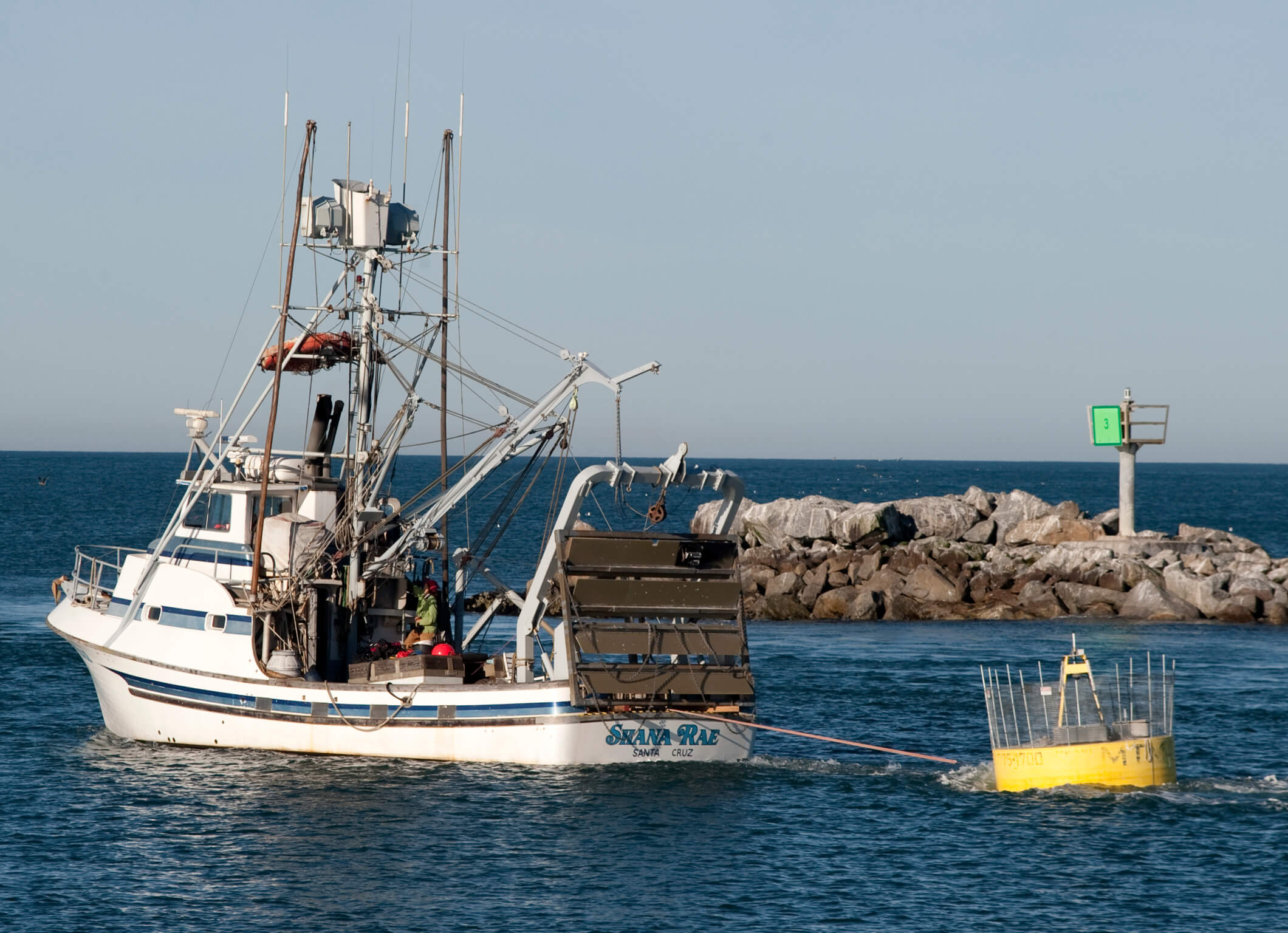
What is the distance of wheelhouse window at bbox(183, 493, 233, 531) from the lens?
1124 inches

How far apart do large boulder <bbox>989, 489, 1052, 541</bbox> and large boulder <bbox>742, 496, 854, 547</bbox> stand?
634cm

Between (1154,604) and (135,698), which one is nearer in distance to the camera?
(135,698)

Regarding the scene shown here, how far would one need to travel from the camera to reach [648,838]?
846 inches

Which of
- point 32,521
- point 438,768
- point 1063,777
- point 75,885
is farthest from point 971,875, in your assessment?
point 32,521

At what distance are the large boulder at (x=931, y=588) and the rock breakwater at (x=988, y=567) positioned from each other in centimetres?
5

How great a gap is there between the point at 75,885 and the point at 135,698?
869cm

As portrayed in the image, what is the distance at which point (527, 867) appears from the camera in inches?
795

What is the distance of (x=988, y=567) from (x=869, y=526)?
5.73 meters

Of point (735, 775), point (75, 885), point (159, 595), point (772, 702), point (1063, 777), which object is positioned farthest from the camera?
point (772, 702)

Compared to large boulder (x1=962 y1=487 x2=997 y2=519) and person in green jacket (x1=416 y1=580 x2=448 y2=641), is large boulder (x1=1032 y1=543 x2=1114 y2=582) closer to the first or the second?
large boulder (x1=962 y1=487 x2=997 y2=519)

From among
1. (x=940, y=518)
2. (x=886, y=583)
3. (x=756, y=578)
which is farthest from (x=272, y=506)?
(x=940, y=518)

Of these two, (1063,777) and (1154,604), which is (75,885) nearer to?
(1063,777)

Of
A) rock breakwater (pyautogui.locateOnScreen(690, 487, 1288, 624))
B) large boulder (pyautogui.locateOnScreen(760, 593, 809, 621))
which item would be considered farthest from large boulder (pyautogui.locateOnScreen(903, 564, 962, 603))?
large boulder (pyautogui.locateOnScreen(760, 593, 809, 621))

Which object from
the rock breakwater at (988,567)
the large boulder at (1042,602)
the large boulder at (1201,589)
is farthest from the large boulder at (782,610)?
the large boulder at (1201,589)
